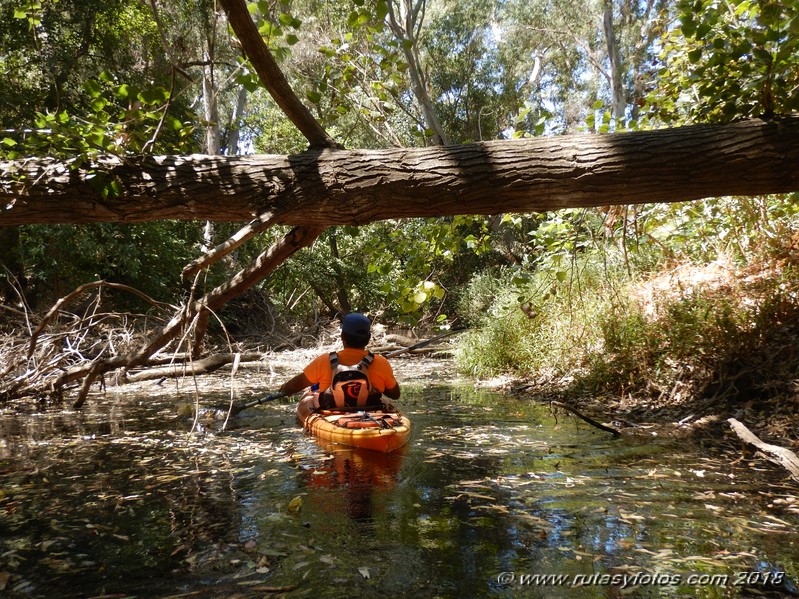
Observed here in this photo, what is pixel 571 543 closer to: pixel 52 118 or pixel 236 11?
pixel 236 11

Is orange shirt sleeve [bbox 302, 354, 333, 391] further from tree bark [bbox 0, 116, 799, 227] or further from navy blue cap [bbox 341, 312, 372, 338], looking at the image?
tree bark [bbox 0, 116, 799, 227]

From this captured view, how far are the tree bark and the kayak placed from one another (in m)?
1.95

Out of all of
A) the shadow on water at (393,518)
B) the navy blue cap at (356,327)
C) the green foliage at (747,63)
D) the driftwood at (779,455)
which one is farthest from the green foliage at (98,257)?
the driftwood at (779,455)

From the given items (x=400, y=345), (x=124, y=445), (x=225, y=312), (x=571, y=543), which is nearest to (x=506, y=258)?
(x=400, y=345)

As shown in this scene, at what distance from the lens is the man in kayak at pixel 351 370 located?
5691 mm

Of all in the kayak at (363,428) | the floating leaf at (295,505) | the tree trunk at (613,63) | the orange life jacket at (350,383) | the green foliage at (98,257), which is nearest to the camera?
the floating leaf at (295,505)

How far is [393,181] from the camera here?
4.13 metres

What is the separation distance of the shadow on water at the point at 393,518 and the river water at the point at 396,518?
0.04 ft

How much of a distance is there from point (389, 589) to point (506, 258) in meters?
20.3

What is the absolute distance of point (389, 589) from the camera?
7.98 feet

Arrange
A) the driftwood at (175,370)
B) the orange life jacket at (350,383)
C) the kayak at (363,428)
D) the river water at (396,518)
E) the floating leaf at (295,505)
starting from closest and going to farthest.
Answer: the river water at (396,518), the floating leaf at (295,505), the kayak at (363,428), the orange life jacket at (350,383), the driftwood at (175,370)

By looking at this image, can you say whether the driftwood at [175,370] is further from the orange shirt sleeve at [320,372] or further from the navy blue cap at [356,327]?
the navy blue cap at [356,327]

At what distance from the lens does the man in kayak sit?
18.7ft

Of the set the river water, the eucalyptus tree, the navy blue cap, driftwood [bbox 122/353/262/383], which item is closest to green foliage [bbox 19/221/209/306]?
driftwood [bbox 122/353/262/383]
